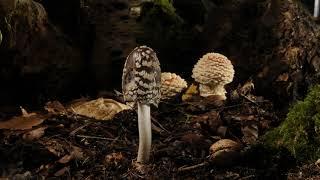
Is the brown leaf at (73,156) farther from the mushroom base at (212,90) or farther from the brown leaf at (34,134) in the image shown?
the mushroom base at (212,90)

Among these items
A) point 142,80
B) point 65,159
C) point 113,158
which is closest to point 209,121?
point 113,158

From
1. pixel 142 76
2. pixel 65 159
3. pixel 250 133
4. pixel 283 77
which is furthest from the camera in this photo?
pixel 283 77

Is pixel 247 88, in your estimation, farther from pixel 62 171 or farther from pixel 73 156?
pixel 62 171

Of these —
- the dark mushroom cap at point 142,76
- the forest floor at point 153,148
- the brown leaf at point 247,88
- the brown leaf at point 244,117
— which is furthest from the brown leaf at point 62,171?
the brown leaf at point 247,88

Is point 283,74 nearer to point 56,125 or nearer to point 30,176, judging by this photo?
point 56,125

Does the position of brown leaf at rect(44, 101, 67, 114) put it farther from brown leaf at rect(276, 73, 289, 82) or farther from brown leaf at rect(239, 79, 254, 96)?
brown leaf at rect(276, 73, 289, 82)
